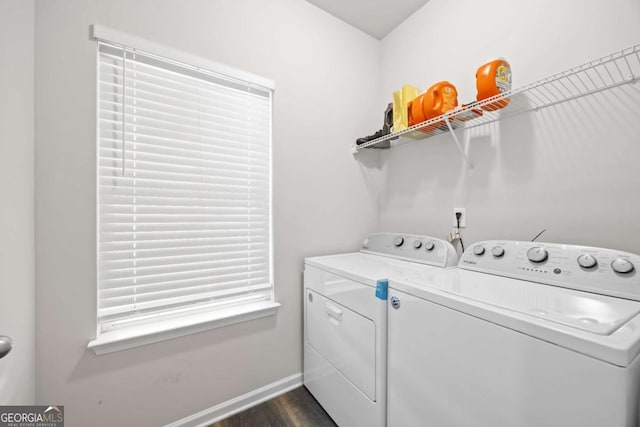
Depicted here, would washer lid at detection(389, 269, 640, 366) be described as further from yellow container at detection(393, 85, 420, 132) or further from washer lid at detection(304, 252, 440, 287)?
yellow container at detection(393, 85, 420, 132)

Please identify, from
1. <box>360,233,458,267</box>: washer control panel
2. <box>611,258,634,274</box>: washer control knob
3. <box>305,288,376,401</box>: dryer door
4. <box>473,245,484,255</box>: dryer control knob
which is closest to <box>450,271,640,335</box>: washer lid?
<box>611,258,634,274</box>: washer control knob

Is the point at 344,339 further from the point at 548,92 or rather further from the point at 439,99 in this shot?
the point at 548,92

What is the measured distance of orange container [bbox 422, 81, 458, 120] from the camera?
142 cm

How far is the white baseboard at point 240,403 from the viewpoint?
1.37 m

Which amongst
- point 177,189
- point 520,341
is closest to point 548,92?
point 520,341

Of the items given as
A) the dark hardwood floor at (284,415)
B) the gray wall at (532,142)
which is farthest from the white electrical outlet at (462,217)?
the dark hardwood floor at (284,415)

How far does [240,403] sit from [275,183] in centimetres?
135

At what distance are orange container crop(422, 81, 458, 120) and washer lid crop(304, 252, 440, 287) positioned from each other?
874mm

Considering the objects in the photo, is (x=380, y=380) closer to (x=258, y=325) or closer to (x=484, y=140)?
(x=258, y=325)

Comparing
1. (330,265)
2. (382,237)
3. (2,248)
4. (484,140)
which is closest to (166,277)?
(2,248)

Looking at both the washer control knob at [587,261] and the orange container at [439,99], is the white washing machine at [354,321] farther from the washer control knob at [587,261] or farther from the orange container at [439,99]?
the orange container at [439,99]

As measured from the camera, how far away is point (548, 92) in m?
1.22

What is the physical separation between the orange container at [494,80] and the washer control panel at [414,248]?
76 cm

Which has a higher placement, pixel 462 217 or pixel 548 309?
pixel 462 217
